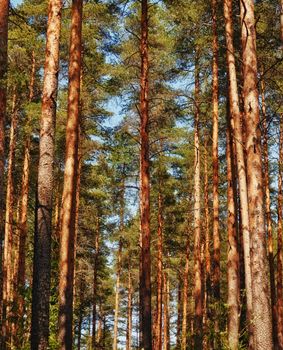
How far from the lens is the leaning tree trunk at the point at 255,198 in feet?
21.4

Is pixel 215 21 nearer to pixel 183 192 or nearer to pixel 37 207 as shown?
pixel 37 207

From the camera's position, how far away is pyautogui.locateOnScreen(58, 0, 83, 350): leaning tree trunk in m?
9.50

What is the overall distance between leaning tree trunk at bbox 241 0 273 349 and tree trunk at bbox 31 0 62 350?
3.09 meters

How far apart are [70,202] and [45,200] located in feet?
8.39

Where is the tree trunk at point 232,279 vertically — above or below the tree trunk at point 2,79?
below

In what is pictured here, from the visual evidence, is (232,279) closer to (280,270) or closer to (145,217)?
(145,217)

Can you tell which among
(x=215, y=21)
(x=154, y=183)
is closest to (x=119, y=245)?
(x=154, y=183)

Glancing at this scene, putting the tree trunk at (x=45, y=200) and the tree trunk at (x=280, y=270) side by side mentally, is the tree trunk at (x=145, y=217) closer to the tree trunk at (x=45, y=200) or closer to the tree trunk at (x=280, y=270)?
the tree trunk at (x=45, y=200)

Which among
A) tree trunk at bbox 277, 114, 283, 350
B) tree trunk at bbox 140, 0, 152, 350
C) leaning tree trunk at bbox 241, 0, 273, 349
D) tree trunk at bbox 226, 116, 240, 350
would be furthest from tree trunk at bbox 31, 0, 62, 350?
tree trunk at bbox 277, 114, 283, 350

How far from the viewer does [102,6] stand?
1677 cm

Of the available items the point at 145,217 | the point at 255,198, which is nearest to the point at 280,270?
the point at 145,217

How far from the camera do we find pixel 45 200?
776 centimetres

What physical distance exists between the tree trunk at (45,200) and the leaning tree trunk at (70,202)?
2056mm

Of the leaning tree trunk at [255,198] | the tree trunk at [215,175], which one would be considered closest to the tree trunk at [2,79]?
the leaning tree trunk at [255,198]
